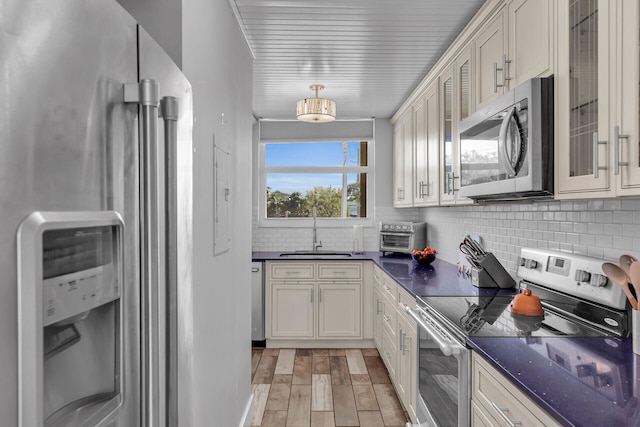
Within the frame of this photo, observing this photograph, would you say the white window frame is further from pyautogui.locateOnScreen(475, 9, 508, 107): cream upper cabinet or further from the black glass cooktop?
the black glass cooktop

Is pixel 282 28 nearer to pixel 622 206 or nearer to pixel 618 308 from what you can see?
pixel 622 206

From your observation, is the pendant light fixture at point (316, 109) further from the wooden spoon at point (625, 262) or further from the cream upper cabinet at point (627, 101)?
the wooden spoon at point (625, 262)

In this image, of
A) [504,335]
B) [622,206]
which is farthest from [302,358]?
[622,206]

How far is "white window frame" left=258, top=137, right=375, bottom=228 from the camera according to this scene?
504 centimetres

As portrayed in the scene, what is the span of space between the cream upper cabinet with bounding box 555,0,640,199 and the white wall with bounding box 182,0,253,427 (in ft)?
4.40

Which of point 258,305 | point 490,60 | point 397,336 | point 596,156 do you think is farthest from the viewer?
point 258,305

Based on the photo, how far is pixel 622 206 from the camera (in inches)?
66.6

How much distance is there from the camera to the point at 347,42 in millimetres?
2805

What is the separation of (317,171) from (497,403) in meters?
4.00

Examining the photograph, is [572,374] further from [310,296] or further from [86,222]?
[310,296]

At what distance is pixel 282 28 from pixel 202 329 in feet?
6.07

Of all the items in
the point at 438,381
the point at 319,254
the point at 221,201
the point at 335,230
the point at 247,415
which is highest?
the point at 221,201

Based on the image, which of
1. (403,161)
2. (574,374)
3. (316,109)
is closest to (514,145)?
(574,374)

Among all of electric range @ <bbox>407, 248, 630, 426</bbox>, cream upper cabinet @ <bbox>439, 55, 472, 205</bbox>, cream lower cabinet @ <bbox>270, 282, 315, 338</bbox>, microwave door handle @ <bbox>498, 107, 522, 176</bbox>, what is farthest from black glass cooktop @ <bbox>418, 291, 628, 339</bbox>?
cream lower cabinet @ <bbox>270, 282, 315, 338</bbox>
